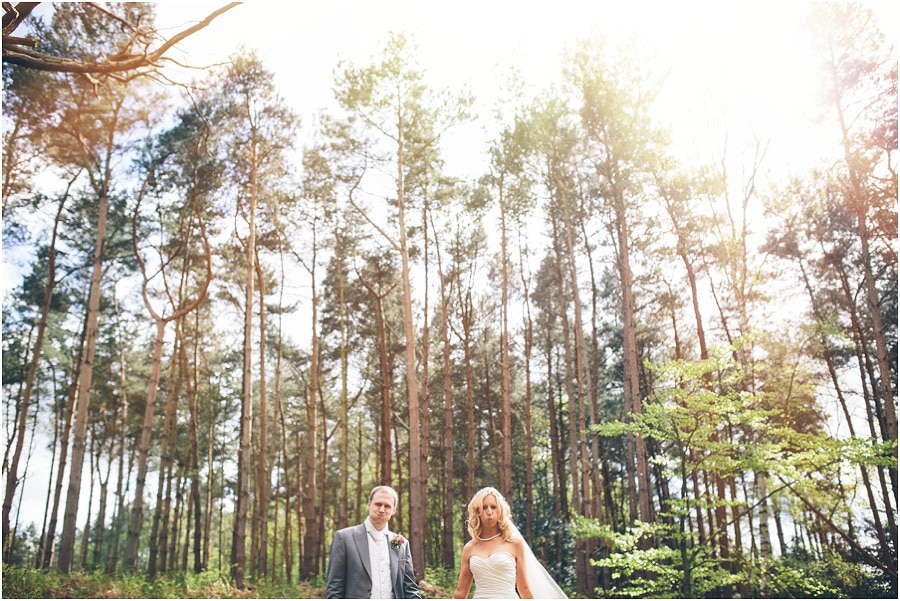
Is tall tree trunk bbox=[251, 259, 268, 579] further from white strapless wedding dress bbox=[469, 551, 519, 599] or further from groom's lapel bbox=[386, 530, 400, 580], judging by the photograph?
white strapless wedding dress bbox=[469, 551, 519, 599]

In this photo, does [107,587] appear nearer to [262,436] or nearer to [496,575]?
[262,436]

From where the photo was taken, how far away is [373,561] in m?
2.93

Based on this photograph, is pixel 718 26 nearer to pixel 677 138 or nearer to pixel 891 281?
pixel 677 138

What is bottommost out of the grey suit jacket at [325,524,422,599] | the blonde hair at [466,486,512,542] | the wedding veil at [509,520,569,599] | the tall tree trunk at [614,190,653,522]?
the wedding veil at [509,520,569,599]

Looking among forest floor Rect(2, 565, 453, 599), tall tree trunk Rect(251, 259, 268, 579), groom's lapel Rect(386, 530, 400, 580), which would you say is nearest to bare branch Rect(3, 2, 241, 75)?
groom's lapel Rect(386, 530, 400, 580)

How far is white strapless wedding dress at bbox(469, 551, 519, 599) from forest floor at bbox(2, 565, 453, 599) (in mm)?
5537

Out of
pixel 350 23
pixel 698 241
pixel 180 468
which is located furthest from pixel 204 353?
pixel 698 241

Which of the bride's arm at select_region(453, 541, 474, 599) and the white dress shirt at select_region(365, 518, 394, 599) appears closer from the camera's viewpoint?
the white dress shirt at select_region(365, 518, 394, 599)

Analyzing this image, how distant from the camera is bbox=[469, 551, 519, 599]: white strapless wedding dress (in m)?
3.23

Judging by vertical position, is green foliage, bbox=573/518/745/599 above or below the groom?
below

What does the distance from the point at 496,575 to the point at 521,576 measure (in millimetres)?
188

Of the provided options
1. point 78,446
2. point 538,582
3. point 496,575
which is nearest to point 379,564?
Result: point 496,575

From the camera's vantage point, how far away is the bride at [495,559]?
10.6ft

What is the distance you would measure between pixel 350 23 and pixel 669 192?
6.51m
